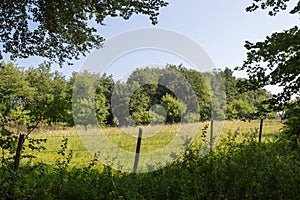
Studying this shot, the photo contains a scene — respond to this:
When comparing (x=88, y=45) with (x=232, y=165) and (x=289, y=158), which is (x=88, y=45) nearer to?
(x=232, y=165)

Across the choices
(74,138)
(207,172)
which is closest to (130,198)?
(207,172)

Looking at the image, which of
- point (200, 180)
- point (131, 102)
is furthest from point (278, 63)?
point (131, 102)

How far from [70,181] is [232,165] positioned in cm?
351

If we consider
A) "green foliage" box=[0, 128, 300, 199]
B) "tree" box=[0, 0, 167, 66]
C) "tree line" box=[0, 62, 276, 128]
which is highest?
"tree" box=[0, 0, 167, 66]

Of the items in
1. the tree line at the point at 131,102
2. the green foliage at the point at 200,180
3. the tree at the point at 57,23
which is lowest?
the green foliage at the point at 200,180

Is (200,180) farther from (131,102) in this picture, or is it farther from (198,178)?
(131,102)

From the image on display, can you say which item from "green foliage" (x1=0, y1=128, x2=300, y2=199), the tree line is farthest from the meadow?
the tree line

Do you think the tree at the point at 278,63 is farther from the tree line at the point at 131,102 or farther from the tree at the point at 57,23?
the tree at the point at 57,23

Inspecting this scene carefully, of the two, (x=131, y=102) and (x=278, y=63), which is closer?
(x=278, y=63)

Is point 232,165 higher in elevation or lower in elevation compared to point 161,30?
lower

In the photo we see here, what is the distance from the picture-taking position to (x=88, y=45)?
965 centimetres

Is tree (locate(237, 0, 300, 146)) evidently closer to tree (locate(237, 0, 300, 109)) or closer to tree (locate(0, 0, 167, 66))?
tree (locate(237, 0, 300, 109))

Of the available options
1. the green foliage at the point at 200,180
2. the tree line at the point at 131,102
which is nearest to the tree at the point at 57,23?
the tree line at the point at 131,102

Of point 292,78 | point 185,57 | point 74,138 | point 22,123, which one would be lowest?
point 74,138
